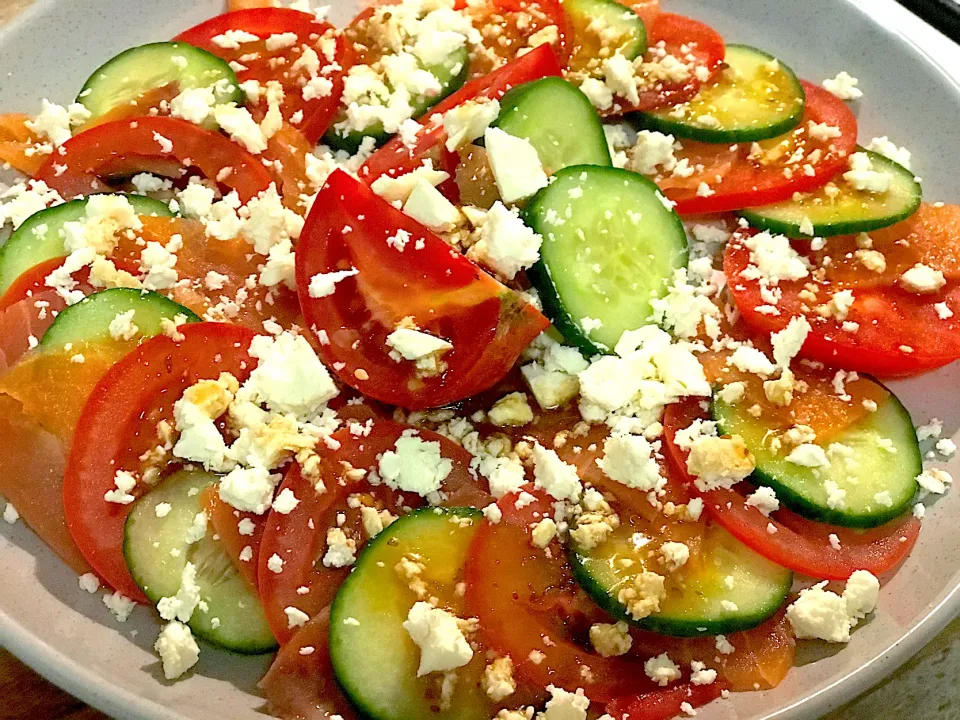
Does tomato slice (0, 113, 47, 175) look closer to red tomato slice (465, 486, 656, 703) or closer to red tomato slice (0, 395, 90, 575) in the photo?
red tomato slice (0, 395, 90, 575)

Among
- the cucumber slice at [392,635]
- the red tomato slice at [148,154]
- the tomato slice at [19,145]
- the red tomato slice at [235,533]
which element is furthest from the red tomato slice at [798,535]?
the tomato slice at [19,145]

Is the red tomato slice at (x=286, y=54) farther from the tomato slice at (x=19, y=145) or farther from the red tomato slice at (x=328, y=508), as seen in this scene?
the red tomato slice at (x=328, y=508)

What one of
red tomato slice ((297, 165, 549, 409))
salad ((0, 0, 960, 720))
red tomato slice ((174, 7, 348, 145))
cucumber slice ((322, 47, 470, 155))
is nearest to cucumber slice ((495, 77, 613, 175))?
salad ((0, 0, 960, 720))

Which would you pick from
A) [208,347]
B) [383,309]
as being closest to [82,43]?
[208,347]

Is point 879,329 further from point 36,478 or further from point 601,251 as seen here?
point 36,478

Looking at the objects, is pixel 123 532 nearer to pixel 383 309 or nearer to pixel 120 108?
pixel 383 309
